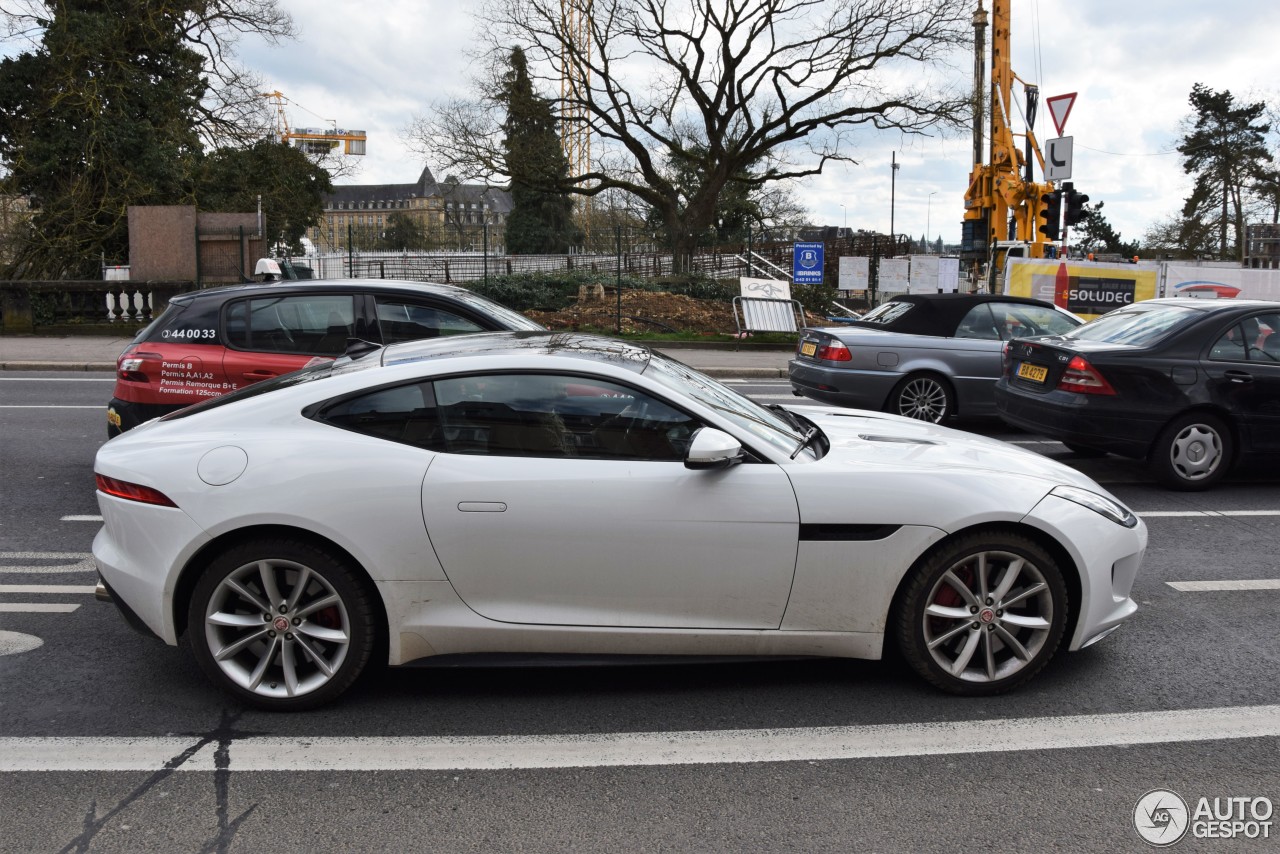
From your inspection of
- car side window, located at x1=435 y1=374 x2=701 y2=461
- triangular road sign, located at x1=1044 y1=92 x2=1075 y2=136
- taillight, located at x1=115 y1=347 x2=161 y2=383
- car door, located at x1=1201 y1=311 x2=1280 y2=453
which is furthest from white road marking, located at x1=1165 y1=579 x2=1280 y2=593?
triangular road sign, located at x1=1044 y1=92 x2=1075 y2=136

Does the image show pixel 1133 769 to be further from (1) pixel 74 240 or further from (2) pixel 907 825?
(1) pixel 74 240

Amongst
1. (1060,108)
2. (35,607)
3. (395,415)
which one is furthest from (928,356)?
(1060,108)

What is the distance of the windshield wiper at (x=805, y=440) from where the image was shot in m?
3.97

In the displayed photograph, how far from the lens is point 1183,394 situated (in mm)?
7680

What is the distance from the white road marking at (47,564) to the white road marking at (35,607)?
42 cm

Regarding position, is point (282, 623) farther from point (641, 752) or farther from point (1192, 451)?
point (1192, 451)

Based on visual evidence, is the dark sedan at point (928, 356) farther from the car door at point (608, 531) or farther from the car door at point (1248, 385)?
the car door at point (608, 531)

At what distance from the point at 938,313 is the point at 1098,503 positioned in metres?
6.84

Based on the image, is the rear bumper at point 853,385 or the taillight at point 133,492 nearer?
the taillight at point 133,492

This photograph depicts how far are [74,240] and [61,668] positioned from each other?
2509 centimetres

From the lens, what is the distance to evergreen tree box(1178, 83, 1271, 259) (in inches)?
1677

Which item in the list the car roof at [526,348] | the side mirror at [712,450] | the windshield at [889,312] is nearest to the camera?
the side mirror at [712,450]

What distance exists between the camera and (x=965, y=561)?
385 cm

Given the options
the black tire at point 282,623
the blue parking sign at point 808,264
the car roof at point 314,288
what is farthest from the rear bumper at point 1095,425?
the blue parking sign at point 808,264
